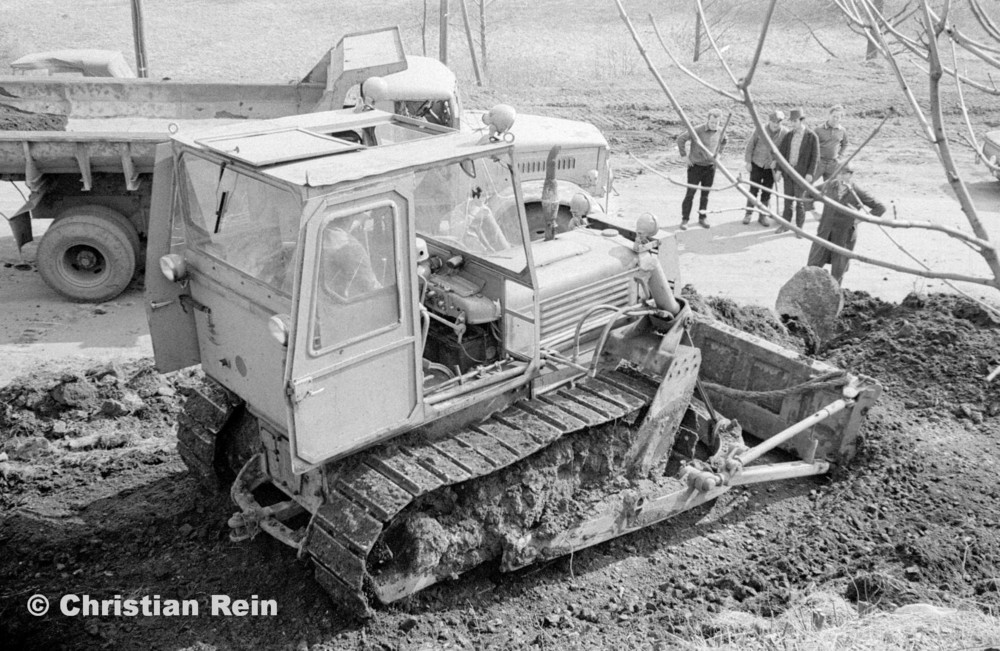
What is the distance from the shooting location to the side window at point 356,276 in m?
5.04

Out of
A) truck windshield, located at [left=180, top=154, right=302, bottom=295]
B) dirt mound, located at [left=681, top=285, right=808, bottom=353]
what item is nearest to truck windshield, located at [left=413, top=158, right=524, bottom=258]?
truck windshield, located at [left=180, top=154, right=302, bottom=295]

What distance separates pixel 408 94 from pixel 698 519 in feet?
23.3

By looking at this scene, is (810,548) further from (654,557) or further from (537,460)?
(537,460)

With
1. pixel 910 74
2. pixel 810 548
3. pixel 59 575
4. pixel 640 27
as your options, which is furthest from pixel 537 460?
pixel 640 27

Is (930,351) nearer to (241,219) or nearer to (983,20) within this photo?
(983,20)

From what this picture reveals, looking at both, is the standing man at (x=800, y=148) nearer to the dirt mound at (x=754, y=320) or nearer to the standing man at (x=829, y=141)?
the standing man at (x=829, y=141)

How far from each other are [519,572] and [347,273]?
90.7 inches

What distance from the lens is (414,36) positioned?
2884 cm

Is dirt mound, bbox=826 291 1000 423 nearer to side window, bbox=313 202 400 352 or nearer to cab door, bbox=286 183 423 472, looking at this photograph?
cab door, bbox=286 183 423 472

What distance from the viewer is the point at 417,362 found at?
5.51 meters

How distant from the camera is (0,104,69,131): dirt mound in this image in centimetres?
1198

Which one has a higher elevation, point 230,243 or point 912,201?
point 230,243

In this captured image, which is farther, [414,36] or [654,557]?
[414,36]

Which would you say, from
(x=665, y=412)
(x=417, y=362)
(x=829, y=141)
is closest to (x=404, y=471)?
(x=417, y=362)
